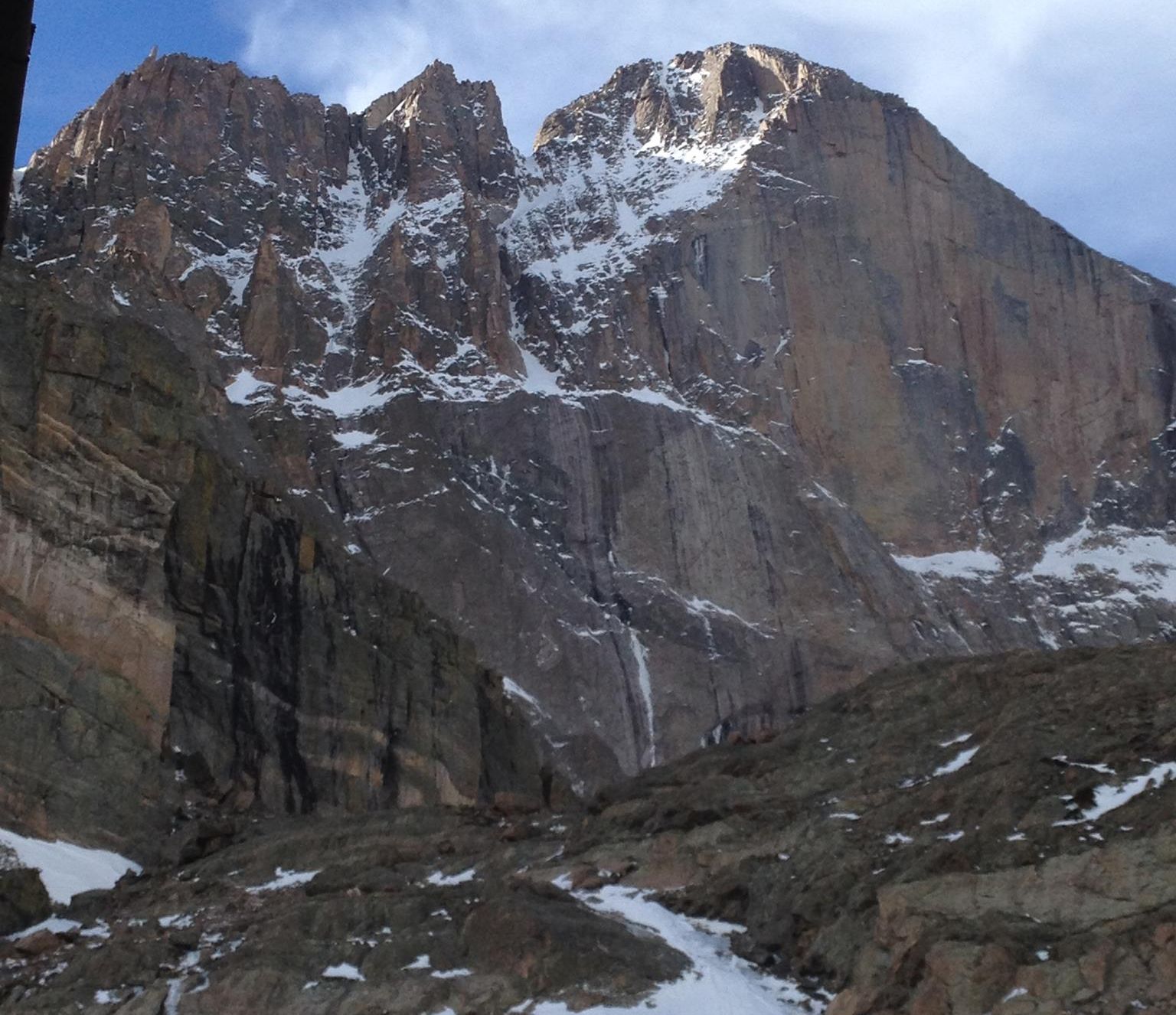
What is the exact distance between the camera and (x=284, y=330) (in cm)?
11269

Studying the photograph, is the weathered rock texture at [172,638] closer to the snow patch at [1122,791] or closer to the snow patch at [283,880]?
the snow patch at [283,880]

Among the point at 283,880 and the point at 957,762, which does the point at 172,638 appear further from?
the point at 957,762

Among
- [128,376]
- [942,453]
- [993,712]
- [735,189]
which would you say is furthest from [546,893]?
[735,189]

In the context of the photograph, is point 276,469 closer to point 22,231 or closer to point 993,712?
point 22,231

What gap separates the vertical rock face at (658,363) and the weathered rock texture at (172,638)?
18.9 m

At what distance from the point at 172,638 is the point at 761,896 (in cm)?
2738

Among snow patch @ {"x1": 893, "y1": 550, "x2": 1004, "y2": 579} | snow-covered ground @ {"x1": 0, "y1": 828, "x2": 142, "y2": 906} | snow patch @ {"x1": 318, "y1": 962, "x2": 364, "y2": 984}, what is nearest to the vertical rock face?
snow patch @ {"x1": 893, "y1": 550, "x2": 1004, "y2": 579}

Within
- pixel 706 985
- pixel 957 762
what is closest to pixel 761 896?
pixel 706 985

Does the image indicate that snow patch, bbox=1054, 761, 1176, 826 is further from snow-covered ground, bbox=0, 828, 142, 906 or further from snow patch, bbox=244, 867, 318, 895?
snow-covered ground, bbox=0, 828, 142, 906

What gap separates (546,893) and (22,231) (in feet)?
308

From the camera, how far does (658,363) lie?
120 metres

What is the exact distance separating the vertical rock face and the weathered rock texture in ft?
62.0

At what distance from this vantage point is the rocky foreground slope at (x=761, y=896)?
2173 cm

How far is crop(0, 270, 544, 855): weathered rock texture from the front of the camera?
46.2 m
